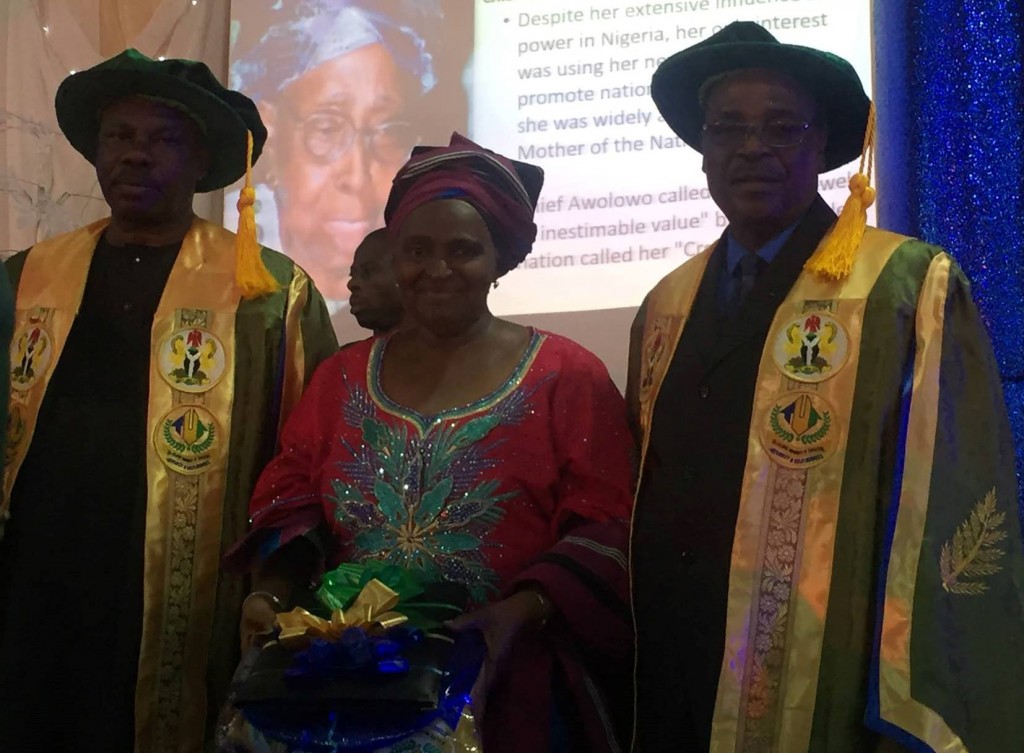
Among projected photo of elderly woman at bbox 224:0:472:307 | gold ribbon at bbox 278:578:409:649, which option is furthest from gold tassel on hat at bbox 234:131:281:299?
projected photo of elderly woman at bbox 224:0:472:307

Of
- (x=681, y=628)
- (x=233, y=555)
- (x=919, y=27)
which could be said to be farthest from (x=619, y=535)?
(x=919, y=27)

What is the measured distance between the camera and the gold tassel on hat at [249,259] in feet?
9.35

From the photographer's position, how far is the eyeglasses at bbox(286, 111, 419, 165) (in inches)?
165

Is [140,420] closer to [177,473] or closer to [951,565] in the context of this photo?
[177,473]

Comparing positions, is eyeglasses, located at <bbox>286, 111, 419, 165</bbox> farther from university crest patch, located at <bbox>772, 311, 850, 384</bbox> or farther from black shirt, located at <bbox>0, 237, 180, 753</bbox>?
university crest patch, located at <bbox>772, 311, 850, 384</bbox>

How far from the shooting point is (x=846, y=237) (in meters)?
2.43

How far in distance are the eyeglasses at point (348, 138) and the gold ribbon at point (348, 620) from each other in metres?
2.45

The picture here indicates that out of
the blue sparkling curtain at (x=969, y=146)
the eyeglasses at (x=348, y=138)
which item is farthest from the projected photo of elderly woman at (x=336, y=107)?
the blue sparkling curtain at (x=969, y=146)

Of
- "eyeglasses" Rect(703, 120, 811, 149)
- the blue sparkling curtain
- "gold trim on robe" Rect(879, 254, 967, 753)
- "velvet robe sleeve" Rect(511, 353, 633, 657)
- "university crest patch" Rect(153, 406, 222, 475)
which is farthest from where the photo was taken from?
the blue sparkling curtain

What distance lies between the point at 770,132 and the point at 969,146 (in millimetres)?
1350

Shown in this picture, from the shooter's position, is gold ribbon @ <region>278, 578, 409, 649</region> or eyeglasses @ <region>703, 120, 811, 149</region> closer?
gold ribbon @ <region>278, 578, 409, 649</region>

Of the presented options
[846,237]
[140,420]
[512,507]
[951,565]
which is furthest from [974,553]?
[140,420]

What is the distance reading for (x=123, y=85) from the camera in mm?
2844

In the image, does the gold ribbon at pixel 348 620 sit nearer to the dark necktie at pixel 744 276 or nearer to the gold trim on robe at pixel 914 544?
the gold trim on robe at pixel 914 544
